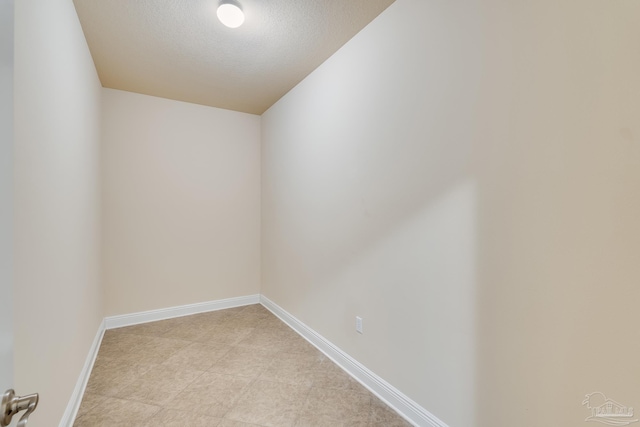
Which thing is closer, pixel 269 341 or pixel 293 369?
pixel 293 369

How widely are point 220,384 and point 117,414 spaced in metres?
0.62

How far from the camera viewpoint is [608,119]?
39.4 inches

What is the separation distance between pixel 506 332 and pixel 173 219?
11.0 ft

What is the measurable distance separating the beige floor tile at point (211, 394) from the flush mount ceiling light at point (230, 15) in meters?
2.53

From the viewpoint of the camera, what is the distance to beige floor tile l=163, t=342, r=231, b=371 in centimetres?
238

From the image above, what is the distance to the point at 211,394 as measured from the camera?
2008 millimetres

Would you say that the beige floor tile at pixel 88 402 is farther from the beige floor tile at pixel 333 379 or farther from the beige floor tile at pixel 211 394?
the beige floor tile at pixel 333 379

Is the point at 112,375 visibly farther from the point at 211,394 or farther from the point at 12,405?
the point at 12,405

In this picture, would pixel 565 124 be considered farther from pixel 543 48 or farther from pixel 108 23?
pixel 108 23

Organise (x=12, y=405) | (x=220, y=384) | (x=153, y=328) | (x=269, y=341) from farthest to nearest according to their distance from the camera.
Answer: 1. (x=153, y=328)
2. (x=269, y=341)
3. (x=220, y=384)
4. (x=12, y=405)

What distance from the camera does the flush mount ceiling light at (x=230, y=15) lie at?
1.85m

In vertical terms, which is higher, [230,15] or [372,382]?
[230,15]

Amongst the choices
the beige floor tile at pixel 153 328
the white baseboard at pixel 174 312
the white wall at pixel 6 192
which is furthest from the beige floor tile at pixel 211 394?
the white wall at pixel 6 192

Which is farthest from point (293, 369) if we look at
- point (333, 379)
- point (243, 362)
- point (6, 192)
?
point (6, 192)
